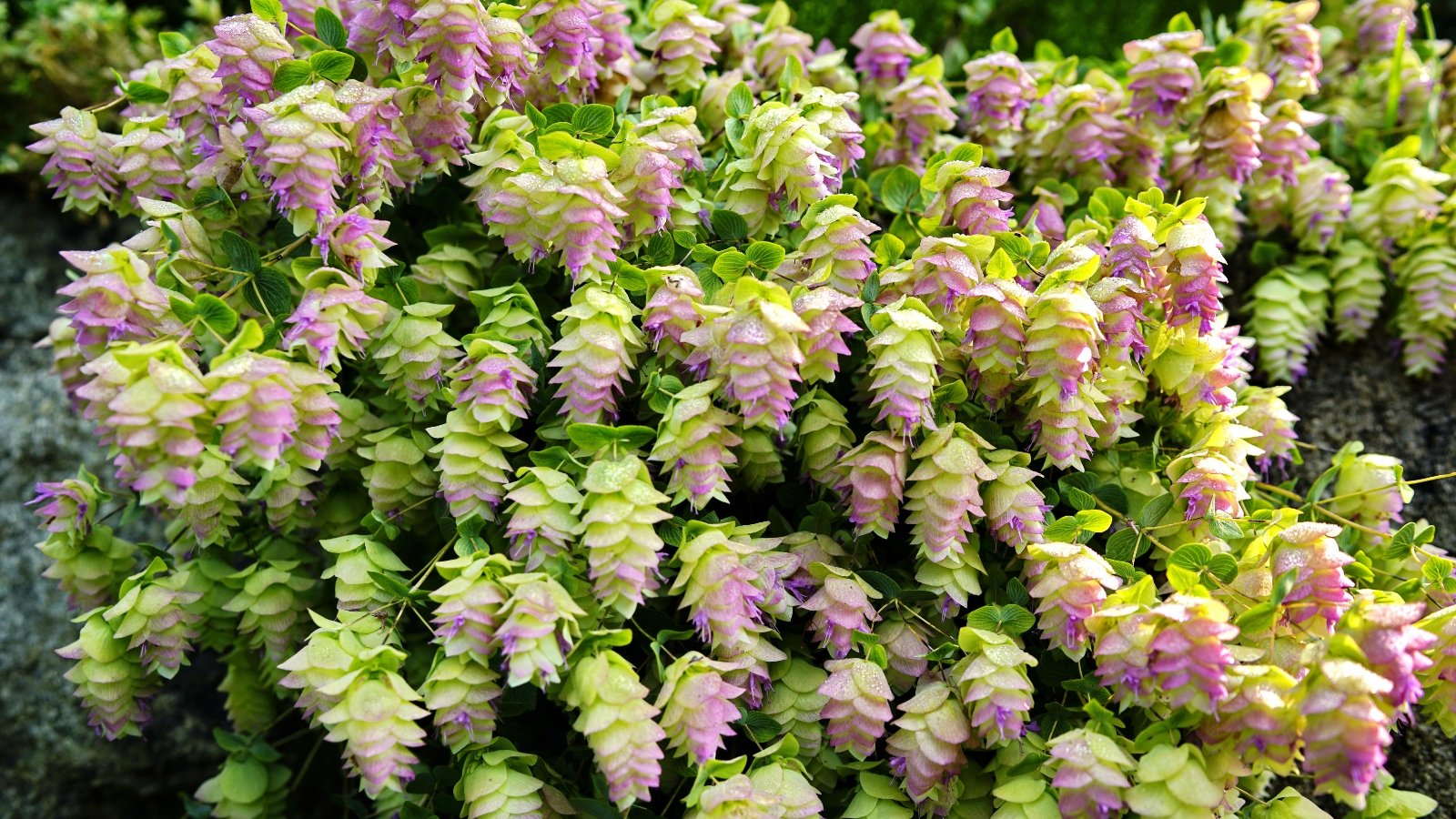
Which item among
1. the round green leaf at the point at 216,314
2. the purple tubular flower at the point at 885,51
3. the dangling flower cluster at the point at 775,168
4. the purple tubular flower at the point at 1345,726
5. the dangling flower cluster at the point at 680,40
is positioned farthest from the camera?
the purple tubular flower at the point at 885,51

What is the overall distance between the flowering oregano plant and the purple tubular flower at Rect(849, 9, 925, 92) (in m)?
0.13

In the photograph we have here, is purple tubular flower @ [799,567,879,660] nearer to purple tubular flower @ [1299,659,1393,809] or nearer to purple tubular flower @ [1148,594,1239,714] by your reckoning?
purple tubular flower @ [1148,594,1239,714]

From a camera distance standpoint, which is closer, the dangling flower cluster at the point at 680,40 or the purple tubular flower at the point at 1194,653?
the purple tubular flower at the point at 1194,653

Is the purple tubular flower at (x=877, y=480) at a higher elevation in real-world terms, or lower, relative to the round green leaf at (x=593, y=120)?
lower

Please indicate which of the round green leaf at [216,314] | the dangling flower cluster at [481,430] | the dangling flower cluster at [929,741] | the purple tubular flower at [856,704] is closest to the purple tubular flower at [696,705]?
Result: the purple tubular flower at [856,704]

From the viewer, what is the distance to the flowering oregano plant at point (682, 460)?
4.05 feet

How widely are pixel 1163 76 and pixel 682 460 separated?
1.10 m

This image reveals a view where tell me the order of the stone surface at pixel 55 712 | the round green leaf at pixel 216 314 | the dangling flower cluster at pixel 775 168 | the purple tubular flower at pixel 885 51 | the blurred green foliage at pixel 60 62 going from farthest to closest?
1. the blurred green foliage at pixel 60 62
2. the stone surface at pixel 55 712
3. the purple tubular flower at pixel 885 51
4. the dangling flower cluster at pixel 775 168
5. the round green leaf at pixel 216 314

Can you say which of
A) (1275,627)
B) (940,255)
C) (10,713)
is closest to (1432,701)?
(1275,627)

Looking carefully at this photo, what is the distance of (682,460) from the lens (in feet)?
4.25

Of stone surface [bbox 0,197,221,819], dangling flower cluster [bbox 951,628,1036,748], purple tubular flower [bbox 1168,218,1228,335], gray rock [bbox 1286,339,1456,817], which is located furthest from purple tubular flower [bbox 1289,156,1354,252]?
stone surface [bbox 0,197,221,819]

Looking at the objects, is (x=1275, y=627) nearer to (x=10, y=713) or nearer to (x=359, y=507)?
(x=359, y=507)

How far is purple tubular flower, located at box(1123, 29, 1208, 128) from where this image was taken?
175 cm

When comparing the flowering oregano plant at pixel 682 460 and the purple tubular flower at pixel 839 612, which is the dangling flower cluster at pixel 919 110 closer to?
the flowering oregano plant at pixel 682 460
